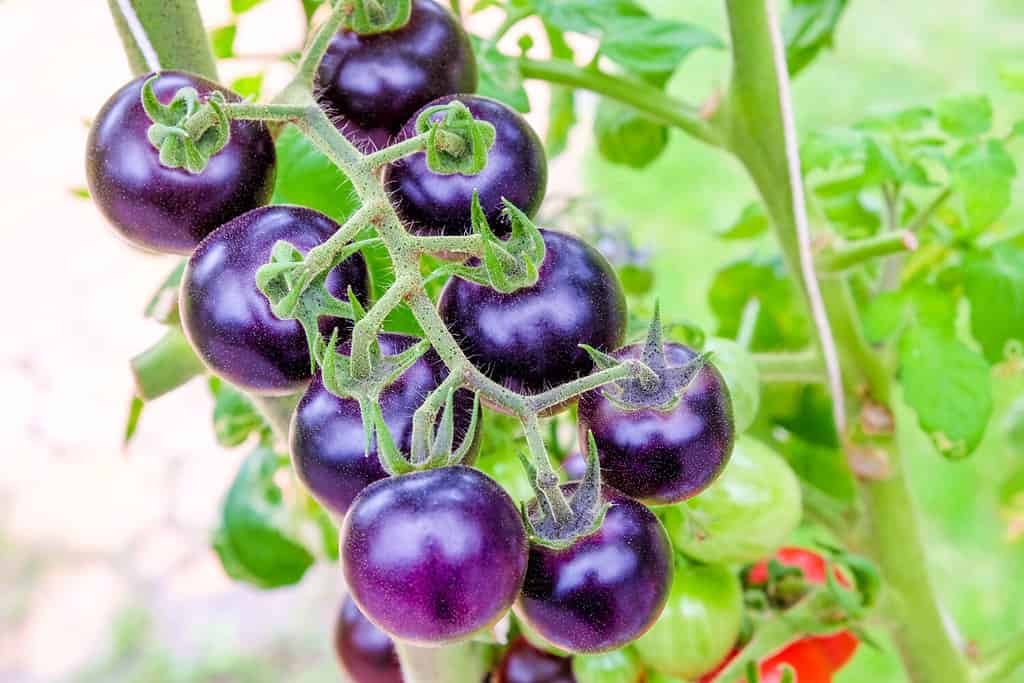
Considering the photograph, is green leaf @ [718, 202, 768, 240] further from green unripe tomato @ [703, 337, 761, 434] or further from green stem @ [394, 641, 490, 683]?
green stem @ [394, 641, 490, 683]

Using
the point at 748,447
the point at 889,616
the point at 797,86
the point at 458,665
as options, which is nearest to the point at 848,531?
the point at 889,616

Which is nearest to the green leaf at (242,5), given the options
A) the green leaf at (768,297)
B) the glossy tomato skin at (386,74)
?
the glossy tomato skin at (386,74)

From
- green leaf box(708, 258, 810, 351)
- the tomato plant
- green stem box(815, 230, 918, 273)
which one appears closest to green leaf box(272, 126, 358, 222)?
the tomato plant

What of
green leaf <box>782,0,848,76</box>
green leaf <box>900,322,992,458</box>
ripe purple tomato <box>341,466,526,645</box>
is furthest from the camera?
green leaf <box>782,0,848,76</box>

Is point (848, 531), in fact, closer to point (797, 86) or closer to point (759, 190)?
point (759, 190)

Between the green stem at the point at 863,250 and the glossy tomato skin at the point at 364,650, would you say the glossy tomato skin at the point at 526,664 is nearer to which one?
the glossy tomato skin at the point at 364,650

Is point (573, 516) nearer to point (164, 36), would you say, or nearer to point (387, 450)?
point (387, 450)
